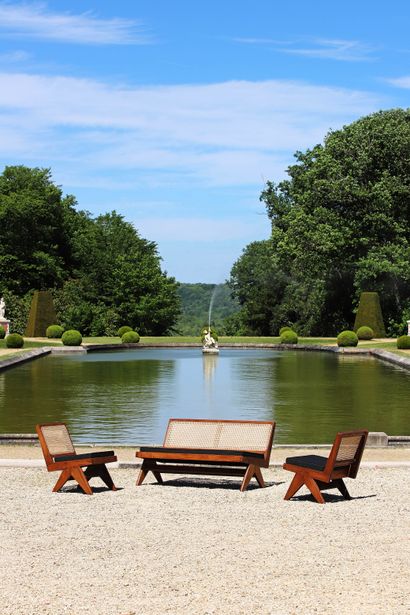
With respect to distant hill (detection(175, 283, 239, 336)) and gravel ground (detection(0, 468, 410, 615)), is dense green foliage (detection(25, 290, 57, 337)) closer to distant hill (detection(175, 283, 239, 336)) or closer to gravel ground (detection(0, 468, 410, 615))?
distant hill (detection(175, 283, 239, 336))

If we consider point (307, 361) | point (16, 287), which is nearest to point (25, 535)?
point (307, 361)

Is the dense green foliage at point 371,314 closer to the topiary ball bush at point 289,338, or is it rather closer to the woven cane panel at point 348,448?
the topiary ball bush at point 289,338

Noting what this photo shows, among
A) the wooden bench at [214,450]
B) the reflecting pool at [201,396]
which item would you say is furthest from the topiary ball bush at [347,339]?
the wooden bench at [214,450]

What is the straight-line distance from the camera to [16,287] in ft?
237

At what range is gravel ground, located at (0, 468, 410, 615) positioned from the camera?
6781 millimetres

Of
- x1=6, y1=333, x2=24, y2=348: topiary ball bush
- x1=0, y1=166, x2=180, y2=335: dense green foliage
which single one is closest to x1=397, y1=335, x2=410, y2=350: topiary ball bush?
x1=6, y1=333, x2=24, y2=348: topiary ball bush

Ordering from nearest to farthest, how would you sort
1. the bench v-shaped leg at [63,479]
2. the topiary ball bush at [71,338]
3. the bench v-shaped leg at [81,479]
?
the bench v-shaped leg at [81,479], the bench v-shaped leg at [63,479], the topiary ball bush at [71,338]

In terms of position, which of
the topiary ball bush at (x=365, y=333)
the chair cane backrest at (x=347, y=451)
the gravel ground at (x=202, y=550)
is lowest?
the gravel ground at (x=202, y=550)

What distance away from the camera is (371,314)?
56125 millimetres

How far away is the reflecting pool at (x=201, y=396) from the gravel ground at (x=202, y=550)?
5.81 meters

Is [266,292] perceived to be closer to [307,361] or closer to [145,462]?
[307,361]

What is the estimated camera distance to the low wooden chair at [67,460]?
11.1m

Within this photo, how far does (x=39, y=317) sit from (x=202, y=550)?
52504mm

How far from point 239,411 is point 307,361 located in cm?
2015
